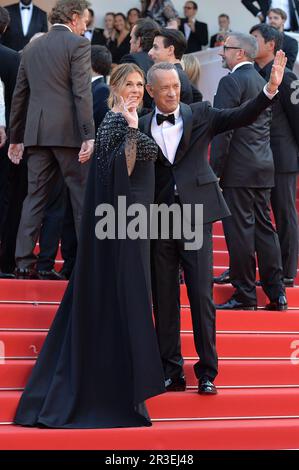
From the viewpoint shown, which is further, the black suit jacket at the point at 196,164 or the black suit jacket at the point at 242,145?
the black suit jacket at the point at 242,145

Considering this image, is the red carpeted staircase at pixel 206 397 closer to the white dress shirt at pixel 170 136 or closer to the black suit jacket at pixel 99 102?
the white dress shirt at pixel 170 136

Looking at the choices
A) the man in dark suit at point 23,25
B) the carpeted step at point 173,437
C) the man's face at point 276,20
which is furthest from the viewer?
the man in dark suit at point 23,25

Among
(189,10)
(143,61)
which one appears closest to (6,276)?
(143,61)

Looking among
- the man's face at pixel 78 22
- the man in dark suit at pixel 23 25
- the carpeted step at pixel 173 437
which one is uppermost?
the man in dark suit at pixel 23 25

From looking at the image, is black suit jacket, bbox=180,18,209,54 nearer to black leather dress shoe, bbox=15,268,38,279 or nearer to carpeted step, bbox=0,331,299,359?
black leather dress shoe, bbox=15,268,38,279

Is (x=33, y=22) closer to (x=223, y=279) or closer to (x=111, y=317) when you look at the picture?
(x=223, y=279)

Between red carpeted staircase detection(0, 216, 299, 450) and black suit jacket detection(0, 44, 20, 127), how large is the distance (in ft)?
5.19

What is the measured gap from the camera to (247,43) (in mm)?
6738

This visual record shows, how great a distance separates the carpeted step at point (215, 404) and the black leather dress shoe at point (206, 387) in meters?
0.03

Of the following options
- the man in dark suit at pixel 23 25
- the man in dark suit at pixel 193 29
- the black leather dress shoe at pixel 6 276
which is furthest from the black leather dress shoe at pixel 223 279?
the man in dark suit at pixel 193 29

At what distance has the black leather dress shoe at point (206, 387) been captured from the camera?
18.8ft

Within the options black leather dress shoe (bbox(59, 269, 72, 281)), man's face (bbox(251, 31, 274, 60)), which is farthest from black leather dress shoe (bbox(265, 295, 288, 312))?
man's face (bbox(251, 31, 274, 60))

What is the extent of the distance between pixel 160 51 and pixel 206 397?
2.66 m
